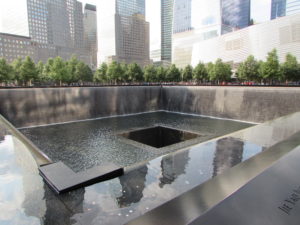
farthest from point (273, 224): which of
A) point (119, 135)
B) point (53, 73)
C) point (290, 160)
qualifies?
point (53, 73)

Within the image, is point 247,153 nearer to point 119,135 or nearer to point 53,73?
point 119,135

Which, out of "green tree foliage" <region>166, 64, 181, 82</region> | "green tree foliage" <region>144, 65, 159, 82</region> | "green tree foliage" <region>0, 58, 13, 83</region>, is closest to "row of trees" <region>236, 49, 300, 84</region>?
"green tree foliage" <region>166, 64, 181, 82</region>

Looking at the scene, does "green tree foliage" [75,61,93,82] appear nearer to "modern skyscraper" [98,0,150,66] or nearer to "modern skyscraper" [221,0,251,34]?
"modern skyscraper" [98,0,150,66]

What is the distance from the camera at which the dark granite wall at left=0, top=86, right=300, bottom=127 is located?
9312 millimetres

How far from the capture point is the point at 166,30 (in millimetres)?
89500

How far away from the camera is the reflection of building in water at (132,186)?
171cm

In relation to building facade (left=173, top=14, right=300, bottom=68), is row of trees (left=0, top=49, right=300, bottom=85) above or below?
below

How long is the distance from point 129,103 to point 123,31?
204 feet

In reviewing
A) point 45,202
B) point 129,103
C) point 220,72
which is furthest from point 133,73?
point 45,202

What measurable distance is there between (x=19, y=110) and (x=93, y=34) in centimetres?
9236

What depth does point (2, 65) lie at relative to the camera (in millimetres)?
21547

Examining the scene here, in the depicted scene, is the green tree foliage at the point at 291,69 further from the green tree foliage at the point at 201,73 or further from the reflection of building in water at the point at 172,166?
the reflection of building in water at the point at 172,166

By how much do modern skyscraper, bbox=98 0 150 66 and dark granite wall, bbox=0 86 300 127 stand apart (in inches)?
2245

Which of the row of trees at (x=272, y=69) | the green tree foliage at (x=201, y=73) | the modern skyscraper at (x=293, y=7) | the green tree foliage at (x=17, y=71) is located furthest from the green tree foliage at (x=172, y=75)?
the modern skyscraper at (x=293, y=7)
